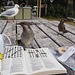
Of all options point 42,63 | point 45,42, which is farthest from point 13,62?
point 45,42

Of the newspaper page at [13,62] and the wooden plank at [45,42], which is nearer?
the newspaper page at [13,62]

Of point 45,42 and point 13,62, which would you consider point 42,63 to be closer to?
point 13,62

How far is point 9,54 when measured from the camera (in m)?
0.89

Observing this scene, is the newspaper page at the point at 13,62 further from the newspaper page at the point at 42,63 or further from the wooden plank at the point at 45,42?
the wooden plank at the point at 45,42

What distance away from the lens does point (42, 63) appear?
2.51 feet

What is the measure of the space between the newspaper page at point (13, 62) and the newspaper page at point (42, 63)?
0.15 feet

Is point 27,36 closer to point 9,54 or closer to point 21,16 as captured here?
point 9,54

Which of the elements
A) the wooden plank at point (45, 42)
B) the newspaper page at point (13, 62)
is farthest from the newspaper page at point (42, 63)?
the wooden plank at point (45, 42)

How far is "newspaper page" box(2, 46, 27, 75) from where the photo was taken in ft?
2.19

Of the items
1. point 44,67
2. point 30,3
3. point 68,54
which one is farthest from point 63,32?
point 30,3

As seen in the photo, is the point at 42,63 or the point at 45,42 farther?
the point at 45,42

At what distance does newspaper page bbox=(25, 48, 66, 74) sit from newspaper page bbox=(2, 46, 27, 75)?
1.8 inches

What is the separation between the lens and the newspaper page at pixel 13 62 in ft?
2.19

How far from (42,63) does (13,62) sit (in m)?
0.19
